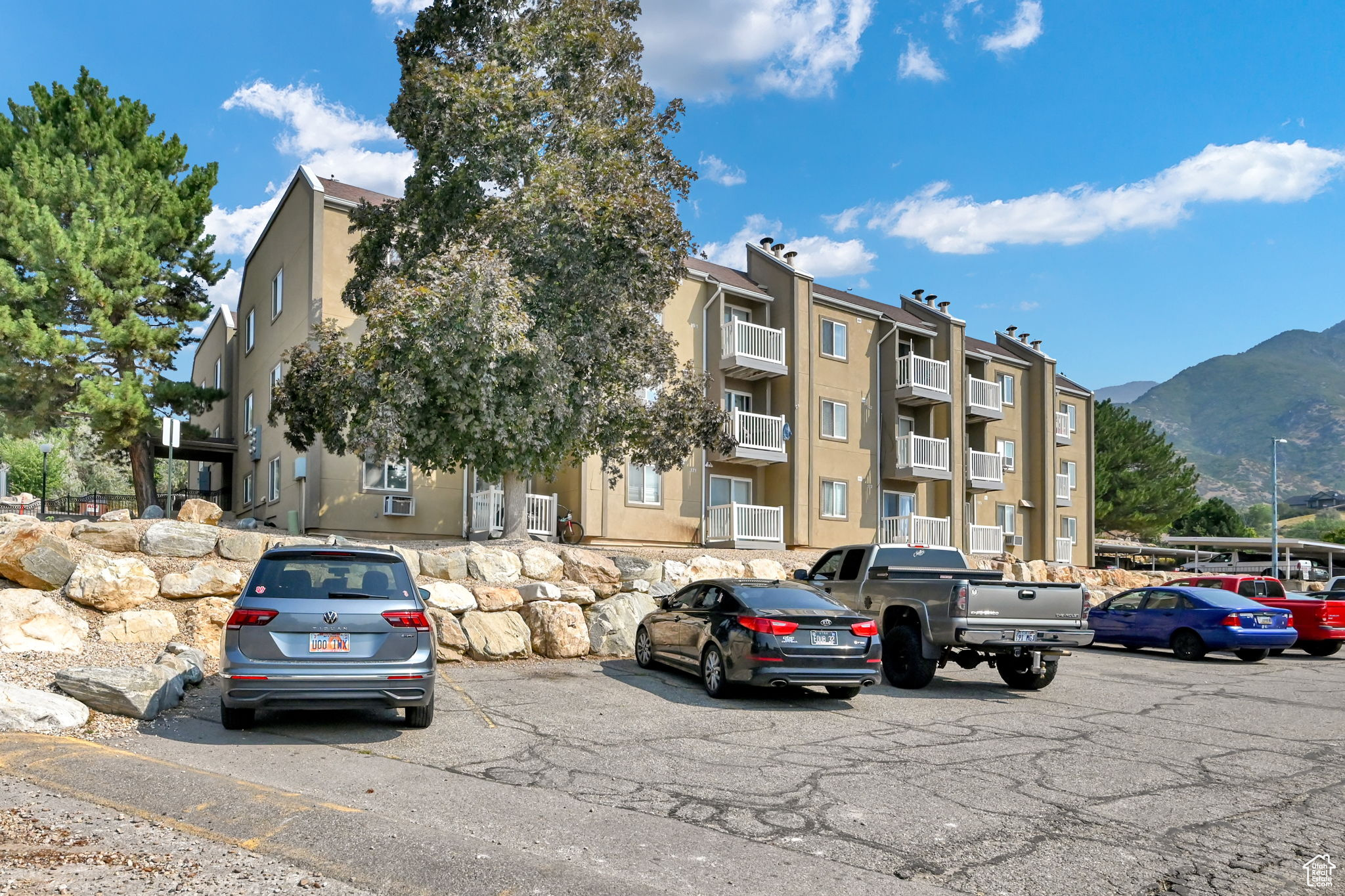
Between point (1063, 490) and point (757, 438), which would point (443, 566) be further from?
point (1063, 490)

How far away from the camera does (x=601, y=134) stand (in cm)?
1897

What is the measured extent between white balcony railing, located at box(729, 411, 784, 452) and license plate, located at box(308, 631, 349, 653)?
20.2m

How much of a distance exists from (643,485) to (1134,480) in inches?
1500

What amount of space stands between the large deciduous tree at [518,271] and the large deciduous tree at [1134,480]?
134 feet

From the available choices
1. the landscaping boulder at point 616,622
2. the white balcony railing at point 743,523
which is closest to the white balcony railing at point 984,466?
the white balcony railing at point 743,523

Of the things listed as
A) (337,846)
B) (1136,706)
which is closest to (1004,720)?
(1136,706)

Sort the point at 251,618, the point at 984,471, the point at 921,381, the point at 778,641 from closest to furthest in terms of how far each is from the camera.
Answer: the point at 251,618, the point at 778,641, the point at 921,381, the point at 984,471

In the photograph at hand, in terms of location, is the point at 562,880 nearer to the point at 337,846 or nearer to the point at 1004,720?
the point at 337,846

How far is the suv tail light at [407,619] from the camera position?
9133 mm

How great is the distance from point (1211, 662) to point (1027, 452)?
2312 cm

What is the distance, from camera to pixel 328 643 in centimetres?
891

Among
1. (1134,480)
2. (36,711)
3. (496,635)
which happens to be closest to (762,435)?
(496,635)

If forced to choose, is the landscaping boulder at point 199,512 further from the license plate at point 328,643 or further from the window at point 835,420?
the window at point 835,420

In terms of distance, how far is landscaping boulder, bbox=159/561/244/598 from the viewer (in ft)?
45.5
